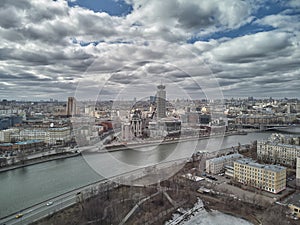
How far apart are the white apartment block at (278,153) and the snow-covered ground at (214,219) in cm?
241

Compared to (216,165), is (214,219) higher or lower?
lower

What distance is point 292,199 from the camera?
2484 millimetres

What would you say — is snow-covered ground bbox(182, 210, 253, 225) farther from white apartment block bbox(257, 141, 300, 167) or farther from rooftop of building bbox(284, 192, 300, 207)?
white apartment block bbox(257, 141, 300, 167)

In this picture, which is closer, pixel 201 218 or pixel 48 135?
pixel 201 218

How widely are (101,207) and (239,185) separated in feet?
5.96

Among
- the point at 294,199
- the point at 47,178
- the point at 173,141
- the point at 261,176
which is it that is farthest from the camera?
the point at 173,141

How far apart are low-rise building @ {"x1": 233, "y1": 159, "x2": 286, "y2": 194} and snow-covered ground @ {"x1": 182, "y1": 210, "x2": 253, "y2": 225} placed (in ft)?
2.83

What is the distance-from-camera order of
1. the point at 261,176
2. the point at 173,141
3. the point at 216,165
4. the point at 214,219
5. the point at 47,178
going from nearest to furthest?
the point at 214,219 < the point at 261,176 < the point at 47,178 < the point at 216,165 < the point at 173,141

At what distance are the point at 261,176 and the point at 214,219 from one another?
110cm

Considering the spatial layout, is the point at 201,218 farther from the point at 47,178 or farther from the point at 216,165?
the point at 47,178

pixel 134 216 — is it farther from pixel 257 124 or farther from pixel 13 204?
pixel 257 124

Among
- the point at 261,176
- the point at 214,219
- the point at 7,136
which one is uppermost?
the point at 7,136

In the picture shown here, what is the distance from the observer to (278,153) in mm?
4250

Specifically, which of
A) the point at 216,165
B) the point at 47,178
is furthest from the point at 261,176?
the point at 47,178
